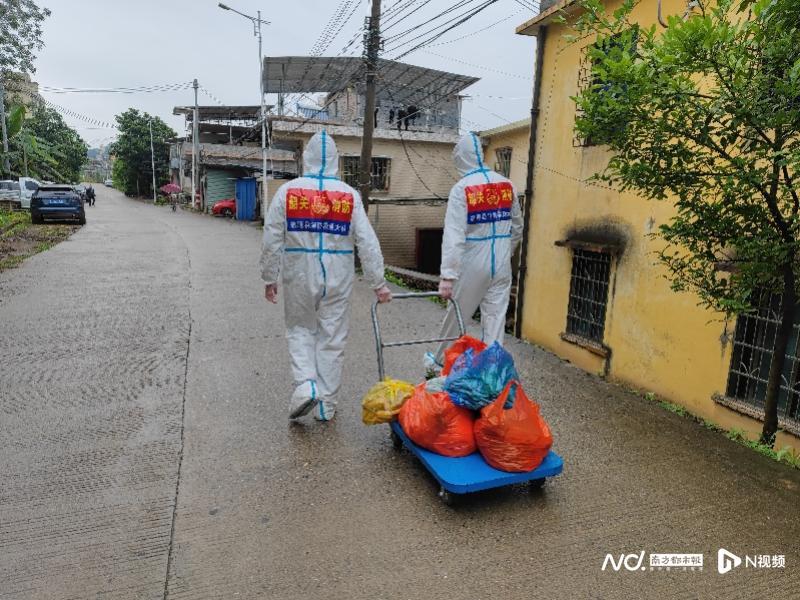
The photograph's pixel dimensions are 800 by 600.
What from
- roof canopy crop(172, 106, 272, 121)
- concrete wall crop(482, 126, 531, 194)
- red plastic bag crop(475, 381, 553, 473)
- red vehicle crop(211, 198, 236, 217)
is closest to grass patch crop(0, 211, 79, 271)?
red vehicle crop(211, 198, 236, 217)

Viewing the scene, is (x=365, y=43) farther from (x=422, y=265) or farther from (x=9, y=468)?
(x=9, y=468)

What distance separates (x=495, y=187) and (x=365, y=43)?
742 centimetres

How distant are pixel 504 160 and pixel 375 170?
4627mm

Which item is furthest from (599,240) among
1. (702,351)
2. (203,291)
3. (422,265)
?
(422,265)

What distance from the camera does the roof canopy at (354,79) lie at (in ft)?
64.2

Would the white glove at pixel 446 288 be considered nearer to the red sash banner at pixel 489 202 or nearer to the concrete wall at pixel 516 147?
the red sash banner at pixel 489 202

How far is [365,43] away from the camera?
10469 millimetres

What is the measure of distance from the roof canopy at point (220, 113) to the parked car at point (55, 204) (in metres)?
17.1

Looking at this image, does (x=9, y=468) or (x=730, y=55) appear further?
(x=9, y=468)

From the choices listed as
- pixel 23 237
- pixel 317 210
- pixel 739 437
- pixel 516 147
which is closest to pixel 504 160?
pixel 516 147

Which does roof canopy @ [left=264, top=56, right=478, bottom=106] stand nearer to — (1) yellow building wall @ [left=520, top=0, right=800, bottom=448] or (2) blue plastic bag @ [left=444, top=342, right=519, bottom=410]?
(1) yellow building wall @ [left=520, top=0, right=800, bottom=448]

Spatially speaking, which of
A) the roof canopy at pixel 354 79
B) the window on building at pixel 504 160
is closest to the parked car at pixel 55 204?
the roof canopy at pixel 354 79

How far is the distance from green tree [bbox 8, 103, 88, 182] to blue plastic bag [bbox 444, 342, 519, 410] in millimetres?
34071

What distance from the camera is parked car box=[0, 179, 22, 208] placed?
2133 cm
